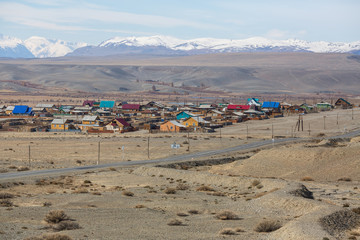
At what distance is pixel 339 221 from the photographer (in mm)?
22297

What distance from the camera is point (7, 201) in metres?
28.9

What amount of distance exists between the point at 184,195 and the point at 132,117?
8277 cm

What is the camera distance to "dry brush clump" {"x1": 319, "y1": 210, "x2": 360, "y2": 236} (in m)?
21.2

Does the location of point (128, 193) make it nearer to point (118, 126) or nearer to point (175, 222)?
point (175, 222)

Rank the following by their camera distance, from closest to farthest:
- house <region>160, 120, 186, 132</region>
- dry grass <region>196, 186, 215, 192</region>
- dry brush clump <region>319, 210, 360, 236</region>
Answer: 1. dry brush clump <region>319, 210, 360, 236</region>
2. dry grass <region>196, 186, 215, 192</region>
3. house <region>160, 120, 186, 132</region>

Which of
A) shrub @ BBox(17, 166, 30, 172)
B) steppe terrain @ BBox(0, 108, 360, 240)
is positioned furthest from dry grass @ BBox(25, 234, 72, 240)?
shrub @ BBox(17, 166, 30, 172)

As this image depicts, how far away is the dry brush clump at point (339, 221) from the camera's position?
21.2 meters

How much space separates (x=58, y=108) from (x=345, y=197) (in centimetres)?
10651

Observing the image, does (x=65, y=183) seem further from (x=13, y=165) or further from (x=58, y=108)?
(x=58, y=108)

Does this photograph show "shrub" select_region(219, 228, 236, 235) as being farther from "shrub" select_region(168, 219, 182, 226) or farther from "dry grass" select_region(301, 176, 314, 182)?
"dry grass" select_region(301, 176, 314, 182)

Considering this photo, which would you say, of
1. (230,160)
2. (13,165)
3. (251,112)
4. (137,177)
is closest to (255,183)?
(137,177)

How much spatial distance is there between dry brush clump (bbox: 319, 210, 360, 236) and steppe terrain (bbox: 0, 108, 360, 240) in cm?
6

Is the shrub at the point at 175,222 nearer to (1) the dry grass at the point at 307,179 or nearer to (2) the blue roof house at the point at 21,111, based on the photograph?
(1) the dry grass at the point at 307,179

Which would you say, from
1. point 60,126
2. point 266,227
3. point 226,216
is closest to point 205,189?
point 226,216
